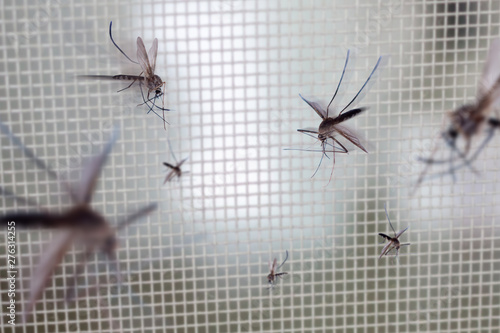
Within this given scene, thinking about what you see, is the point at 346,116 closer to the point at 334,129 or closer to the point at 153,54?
the point at 334,129

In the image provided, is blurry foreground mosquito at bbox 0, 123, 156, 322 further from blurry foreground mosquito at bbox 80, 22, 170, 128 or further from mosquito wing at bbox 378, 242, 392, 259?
mosquito wing at bbox 378, 242, 392, 259

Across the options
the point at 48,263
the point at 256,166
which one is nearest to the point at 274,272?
the point at 256,166

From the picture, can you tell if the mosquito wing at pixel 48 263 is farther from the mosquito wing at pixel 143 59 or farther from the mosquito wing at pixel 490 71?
the mosquito wing at pixel 490 71

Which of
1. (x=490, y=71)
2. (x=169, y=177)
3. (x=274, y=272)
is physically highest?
(x=490, y=71)

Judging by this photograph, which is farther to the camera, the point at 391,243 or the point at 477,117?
the point at 391,243

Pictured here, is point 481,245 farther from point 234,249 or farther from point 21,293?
point 21,293

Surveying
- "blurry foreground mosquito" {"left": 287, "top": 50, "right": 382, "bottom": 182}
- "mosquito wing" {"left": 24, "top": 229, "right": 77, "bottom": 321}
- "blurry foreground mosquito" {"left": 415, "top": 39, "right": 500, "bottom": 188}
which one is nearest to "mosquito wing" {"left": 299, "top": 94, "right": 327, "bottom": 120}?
"blurry foreground mosquito" {"left": 287, "top": 50, "right": 382, "bottom": 182}
